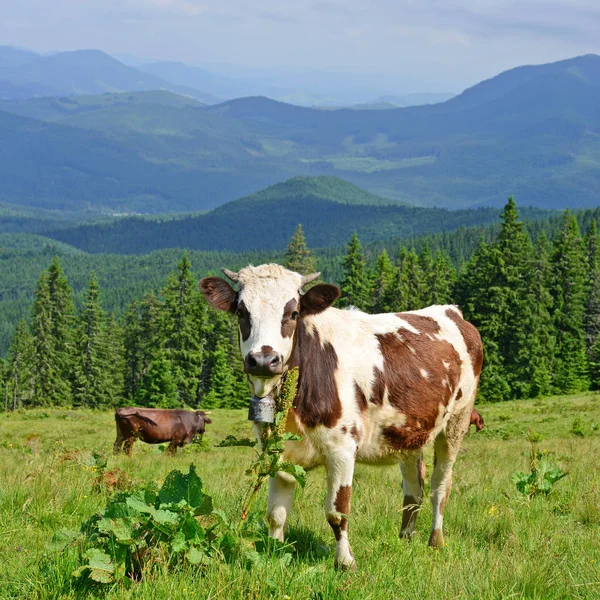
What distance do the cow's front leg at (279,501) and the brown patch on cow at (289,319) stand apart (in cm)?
138

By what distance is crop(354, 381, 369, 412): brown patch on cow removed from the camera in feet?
24.4

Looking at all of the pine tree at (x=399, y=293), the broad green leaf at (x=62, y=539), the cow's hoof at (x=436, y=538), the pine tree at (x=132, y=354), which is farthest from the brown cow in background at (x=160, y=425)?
the pine tree at (x=132, y=354)

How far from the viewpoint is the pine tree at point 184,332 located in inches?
2835

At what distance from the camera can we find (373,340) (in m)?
8.10

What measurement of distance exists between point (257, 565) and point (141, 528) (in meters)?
0.89

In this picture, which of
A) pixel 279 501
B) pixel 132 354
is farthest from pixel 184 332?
pixel 279 501

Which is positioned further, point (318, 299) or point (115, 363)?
point (115, 363)

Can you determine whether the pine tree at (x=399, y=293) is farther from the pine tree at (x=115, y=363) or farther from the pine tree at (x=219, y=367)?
the pine tree at (x=115, y=363)

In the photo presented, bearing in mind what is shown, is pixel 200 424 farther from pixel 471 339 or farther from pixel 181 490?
pixel 181 490

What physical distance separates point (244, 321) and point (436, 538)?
3.44 meters

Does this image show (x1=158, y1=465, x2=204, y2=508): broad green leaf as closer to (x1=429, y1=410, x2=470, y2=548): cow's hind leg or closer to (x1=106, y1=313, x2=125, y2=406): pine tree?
(x1=429, y1=410, x2=470, y2=548): cow's hind leg

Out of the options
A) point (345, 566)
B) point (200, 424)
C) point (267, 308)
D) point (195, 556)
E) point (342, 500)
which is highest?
point (267, 308)

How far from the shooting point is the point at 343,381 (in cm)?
742

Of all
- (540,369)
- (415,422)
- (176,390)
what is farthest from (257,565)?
(176,390)
